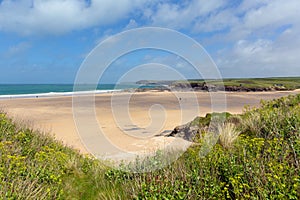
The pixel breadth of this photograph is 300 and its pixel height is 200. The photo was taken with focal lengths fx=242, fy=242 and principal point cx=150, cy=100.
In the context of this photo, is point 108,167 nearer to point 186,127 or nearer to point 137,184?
point 137,184

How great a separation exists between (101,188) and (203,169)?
1.86 meters

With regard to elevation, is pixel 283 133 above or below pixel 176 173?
above

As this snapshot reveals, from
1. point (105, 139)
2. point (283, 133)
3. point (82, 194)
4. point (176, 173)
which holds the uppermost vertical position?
point (283, 133)

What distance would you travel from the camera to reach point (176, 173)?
4117 millimetres

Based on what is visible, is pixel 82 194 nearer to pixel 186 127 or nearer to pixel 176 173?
pixel 176 173

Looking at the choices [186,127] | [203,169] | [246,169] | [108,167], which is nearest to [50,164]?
[108,167]

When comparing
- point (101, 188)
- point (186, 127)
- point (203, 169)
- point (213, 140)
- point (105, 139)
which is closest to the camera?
point (203, 169)

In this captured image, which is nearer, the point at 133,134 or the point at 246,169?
the point at 246,169

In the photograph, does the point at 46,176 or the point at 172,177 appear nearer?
the point at 172,177

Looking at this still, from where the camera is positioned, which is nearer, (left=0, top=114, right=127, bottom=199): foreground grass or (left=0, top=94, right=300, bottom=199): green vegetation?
(left=0, top=94, right=300, bottom=199): green vegetation

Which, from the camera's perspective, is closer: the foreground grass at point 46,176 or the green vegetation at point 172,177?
the green vegetation at point 172,177

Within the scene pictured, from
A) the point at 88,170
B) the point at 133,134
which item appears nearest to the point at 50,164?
the point at 88,170

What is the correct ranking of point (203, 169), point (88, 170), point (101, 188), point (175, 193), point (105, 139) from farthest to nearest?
point (105, 139) < point (88, 170) < point (101, 188) < point (203, 169) < point (175, 193)

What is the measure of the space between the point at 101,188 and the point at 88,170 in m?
0.94
